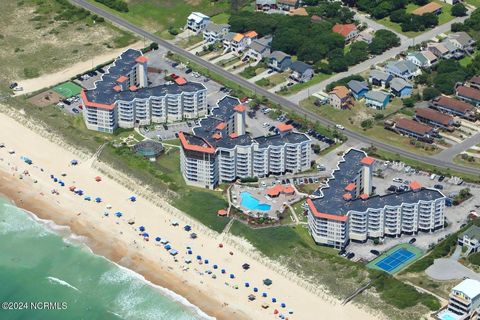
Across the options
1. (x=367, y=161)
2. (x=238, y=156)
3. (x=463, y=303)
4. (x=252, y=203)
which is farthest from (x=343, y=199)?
(x=463, y=303)

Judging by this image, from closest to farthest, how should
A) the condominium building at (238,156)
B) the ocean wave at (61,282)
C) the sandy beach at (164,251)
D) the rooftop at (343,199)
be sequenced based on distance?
the sandy beach at (164,251) → the ocean wave at (61,282) → the rooftop at (343,199) → the condominium building at (238,156)

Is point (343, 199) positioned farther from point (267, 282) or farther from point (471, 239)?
point (471, 239)

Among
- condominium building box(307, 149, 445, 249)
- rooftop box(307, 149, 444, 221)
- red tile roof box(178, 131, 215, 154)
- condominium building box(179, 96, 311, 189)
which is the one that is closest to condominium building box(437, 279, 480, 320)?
condominium building box(307, 149, 445, 249)

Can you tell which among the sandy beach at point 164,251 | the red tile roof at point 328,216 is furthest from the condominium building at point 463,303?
the red tile roof at point 328,216

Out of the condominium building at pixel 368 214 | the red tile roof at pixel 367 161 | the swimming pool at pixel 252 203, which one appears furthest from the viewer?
the swimming pool at pixel 252 203

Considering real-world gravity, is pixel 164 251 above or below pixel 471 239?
below

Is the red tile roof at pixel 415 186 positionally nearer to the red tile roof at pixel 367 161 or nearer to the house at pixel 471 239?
the red tile roof at pixel 367 161
